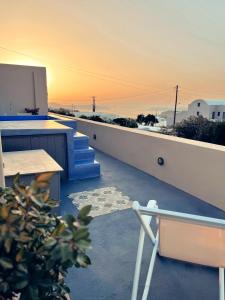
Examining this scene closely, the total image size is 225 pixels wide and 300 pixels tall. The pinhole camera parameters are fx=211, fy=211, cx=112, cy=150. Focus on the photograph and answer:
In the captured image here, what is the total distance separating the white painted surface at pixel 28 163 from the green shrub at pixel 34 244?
2.00 meters

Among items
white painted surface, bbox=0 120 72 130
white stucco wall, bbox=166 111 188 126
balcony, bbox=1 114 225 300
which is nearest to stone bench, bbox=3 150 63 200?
balcony, bbox=1 114 225 300

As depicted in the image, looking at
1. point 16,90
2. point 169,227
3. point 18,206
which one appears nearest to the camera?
point 18,206

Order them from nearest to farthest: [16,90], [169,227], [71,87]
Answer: [169,227] → [16,90] → [71,87]

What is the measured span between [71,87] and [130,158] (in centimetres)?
1278

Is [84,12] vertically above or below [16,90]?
above

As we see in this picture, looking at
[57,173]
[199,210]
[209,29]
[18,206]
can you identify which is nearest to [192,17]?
[209,29]

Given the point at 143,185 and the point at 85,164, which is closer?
the point at 143,185

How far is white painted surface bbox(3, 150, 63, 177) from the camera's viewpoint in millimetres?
2793

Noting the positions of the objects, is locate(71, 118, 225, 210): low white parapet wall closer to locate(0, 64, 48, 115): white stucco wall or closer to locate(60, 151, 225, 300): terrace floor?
locate(60, 151, 225, 300): terrace floor

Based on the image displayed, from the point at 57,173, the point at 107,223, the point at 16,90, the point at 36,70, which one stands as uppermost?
the point at 36,70

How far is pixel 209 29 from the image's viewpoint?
6.14 meters

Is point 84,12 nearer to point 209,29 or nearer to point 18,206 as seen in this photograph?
point 209,29

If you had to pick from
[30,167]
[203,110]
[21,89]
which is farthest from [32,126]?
[203,110]

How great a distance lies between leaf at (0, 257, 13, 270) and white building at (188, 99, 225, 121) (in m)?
25.0
